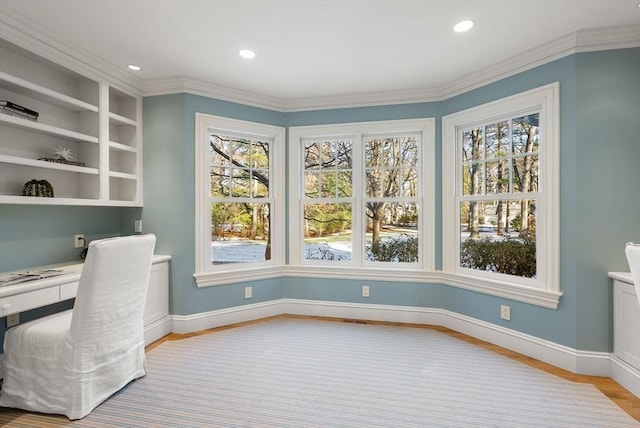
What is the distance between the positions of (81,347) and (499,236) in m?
3.45

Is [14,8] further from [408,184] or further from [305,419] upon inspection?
[408,184]

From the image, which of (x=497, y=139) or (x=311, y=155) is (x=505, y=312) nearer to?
(x=497, y=139)

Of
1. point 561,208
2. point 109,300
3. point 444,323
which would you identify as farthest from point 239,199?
point 561,208

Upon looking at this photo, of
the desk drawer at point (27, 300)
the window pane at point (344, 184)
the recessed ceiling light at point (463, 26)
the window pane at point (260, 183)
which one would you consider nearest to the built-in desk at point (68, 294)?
the desk drawer at point (27, 300)

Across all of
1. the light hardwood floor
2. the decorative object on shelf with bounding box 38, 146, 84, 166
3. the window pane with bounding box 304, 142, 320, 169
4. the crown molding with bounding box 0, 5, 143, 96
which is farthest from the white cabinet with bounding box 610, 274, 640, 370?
the crown molding with bounding box 0, 5, 143, 96

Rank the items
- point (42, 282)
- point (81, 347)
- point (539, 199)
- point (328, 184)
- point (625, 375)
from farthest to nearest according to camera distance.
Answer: point (328, 184) < point (539, 199) < point (625, 375) < point (42, 282) < point (81, 347)

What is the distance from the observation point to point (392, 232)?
3.93 metres

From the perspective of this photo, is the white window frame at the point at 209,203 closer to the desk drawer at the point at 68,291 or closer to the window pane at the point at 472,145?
the desk drawer at the point at 68,291

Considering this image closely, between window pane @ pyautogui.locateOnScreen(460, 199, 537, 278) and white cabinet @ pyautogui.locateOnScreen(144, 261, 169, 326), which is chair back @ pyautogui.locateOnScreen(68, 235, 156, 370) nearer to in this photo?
white cabinet @ pyautogui.locateOnScreen(144, 261, 169, 326)

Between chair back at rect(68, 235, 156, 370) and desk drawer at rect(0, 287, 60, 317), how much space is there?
0.38 meters

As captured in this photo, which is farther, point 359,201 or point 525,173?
point 359,201

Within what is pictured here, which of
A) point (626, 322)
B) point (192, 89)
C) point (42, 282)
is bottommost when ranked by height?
point (626, 322)

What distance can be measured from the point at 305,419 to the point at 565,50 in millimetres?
3239

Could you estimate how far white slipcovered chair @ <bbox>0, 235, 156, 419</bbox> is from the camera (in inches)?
80.1
